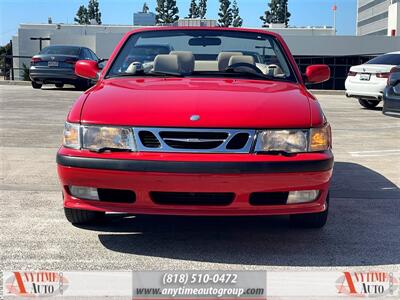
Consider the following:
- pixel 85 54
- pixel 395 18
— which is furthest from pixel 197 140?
pixel 395 18

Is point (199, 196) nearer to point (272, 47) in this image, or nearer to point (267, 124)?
point (267, 124)

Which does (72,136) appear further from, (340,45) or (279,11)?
(279,11)

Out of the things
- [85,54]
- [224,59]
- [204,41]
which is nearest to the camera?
[224,59]

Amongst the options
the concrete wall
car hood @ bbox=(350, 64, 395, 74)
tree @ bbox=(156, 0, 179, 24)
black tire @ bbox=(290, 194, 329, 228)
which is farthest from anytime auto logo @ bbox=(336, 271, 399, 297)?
tree @ bbox=(156, 0, 179, 24)

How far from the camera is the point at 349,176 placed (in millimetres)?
6277

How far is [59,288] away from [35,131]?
6.25 meters

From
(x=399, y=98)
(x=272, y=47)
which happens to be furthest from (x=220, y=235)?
(x=399, y=98)

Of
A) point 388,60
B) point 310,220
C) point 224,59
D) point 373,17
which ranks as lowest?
point 310,220

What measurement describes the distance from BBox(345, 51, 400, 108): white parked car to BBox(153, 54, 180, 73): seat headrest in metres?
9.01

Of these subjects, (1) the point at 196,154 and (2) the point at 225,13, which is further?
(2) the point at 225,13

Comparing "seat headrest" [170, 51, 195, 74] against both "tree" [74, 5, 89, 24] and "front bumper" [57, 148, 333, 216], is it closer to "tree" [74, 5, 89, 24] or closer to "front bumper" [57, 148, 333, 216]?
"front bumper" [57, 148, 333, 216]

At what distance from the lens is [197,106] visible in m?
3.64

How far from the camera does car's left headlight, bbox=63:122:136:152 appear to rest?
141 inches

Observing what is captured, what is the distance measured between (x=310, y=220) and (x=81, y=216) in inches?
65.0
